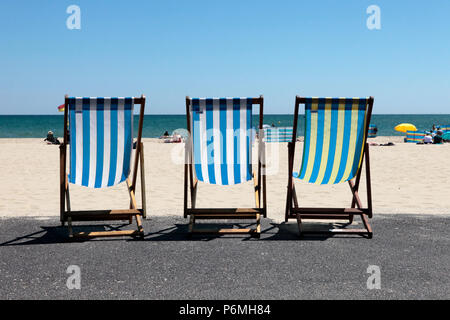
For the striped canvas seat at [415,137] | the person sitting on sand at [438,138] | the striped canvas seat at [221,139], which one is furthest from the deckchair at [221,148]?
the striped canvas seat at [415,137]

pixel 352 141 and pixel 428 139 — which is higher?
pixel 352 141

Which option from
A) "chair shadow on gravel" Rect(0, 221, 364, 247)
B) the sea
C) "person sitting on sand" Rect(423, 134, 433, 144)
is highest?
the sea

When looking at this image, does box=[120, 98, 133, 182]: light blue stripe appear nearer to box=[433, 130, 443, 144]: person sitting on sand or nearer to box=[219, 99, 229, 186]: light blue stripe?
Result: box=[219, 99, 229, 186]: light blue stripe

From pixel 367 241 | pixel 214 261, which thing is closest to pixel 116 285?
pixel 214 261

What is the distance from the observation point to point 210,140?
408 centimetres

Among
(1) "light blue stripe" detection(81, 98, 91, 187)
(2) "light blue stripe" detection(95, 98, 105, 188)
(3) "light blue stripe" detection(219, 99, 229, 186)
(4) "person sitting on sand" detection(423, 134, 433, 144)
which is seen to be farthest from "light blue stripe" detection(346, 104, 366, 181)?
(4) "person sitting on sand" detection(423, 134, 433, 144)

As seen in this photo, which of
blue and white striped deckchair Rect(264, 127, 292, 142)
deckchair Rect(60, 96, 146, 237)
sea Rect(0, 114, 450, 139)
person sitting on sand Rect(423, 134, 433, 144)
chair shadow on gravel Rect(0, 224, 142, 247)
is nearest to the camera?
chair shadow on gravel Rect(0, 224, 142, 247)

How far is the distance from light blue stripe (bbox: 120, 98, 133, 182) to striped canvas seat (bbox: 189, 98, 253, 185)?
54 cm

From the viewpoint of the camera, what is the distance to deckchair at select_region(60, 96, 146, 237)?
388cm

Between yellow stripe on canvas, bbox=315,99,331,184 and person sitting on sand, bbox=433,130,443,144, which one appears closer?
Result: yellow stripe on canvas, bbox=315,99,331,184

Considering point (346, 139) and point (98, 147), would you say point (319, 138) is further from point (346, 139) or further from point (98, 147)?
point (98, 147)

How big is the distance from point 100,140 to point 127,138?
24 centimetres

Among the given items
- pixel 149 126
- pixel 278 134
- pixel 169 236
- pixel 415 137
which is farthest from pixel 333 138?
pixel 149 126
